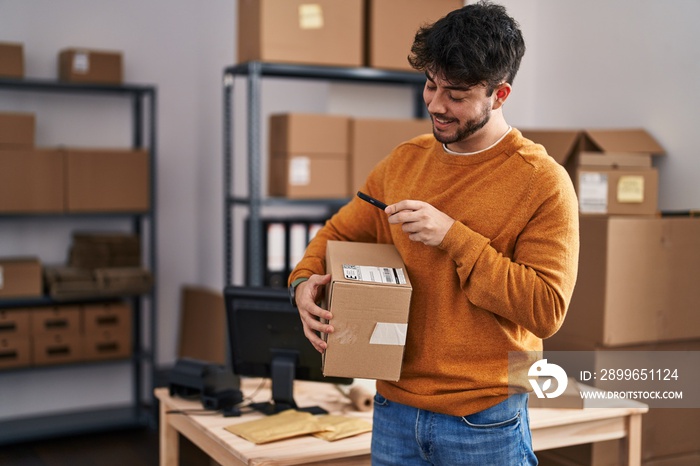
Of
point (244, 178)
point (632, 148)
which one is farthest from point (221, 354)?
point (632, 148)

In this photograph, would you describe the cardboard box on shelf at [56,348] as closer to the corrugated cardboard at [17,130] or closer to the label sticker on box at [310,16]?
the corrugated cardboard at [17,130]

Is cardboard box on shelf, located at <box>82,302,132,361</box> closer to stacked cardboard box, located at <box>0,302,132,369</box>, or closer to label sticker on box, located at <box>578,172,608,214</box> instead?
stacked cardboard box, located at <box>0,302,132,369</box>

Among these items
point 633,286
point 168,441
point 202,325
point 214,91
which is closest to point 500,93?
point 633,286

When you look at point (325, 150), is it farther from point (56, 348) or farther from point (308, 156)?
point (56, 348)

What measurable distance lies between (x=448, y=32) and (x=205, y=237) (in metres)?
3.62

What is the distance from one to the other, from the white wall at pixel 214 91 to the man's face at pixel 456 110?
5.40ft

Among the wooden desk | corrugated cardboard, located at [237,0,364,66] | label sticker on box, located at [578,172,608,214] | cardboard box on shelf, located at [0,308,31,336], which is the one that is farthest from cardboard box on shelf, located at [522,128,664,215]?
cardboard box on shelf, located at [0,308,31,336]

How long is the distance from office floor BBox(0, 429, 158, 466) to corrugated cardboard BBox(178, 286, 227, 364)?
512 millimetres

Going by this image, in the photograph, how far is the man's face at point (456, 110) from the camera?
143cm

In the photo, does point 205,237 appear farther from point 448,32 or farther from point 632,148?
point 448,32

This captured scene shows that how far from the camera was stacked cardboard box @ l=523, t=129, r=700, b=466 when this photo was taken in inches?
96.8

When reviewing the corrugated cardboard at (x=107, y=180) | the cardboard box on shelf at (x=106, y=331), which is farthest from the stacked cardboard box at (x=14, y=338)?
the corrugated cardboard at (x=107, y=180)

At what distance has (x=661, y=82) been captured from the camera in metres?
2.92

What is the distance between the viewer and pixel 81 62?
13.7ft
